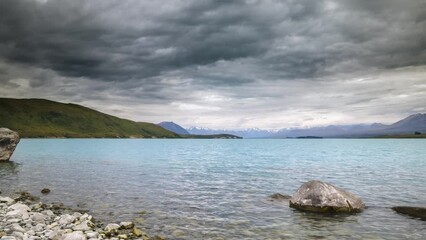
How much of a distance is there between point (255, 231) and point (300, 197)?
23.2 feet

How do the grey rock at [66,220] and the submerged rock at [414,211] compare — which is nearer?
the grey rock at [66,220]

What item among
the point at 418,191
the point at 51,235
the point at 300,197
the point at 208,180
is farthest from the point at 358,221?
the point at 208,180

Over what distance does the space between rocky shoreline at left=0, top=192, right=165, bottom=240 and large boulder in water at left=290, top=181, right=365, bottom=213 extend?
11.0 meters

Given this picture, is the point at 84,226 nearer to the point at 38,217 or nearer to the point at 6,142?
the point at 38,217

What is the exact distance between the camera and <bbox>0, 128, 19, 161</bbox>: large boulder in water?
5741 centimetres

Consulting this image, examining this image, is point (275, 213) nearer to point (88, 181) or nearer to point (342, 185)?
point (342, 185)

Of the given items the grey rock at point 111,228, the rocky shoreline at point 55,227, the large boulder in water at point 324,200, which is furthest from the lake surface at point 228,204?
the grey rock at point 111,228

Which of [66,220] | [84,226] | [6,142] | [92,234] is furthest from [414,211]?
[6,142]

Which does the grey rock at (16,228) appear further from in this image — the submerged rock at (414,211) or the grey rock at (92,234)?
the submerged rock at (414,211)

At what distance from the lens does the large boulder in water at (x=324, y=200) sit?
863 inches

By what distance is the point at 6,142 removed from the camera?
192 ft

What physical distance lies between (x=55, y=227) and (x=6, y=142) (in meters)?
50.0

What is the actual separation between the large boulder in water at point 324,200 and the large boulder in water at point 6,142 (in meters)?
53.7

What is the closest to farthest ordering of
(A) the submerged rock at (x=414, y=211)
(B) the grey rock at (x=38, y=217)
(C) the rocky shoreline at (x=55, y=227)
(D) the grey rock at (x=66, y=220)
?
1. (C) the rocky shoreline at (x=55, y=227)
2. (D) the grey rock at (x=66, y=220)
3. (B) the grey rock at (x=38, y=217)
4. (A) the submerged rock at (x=414, y=211)
